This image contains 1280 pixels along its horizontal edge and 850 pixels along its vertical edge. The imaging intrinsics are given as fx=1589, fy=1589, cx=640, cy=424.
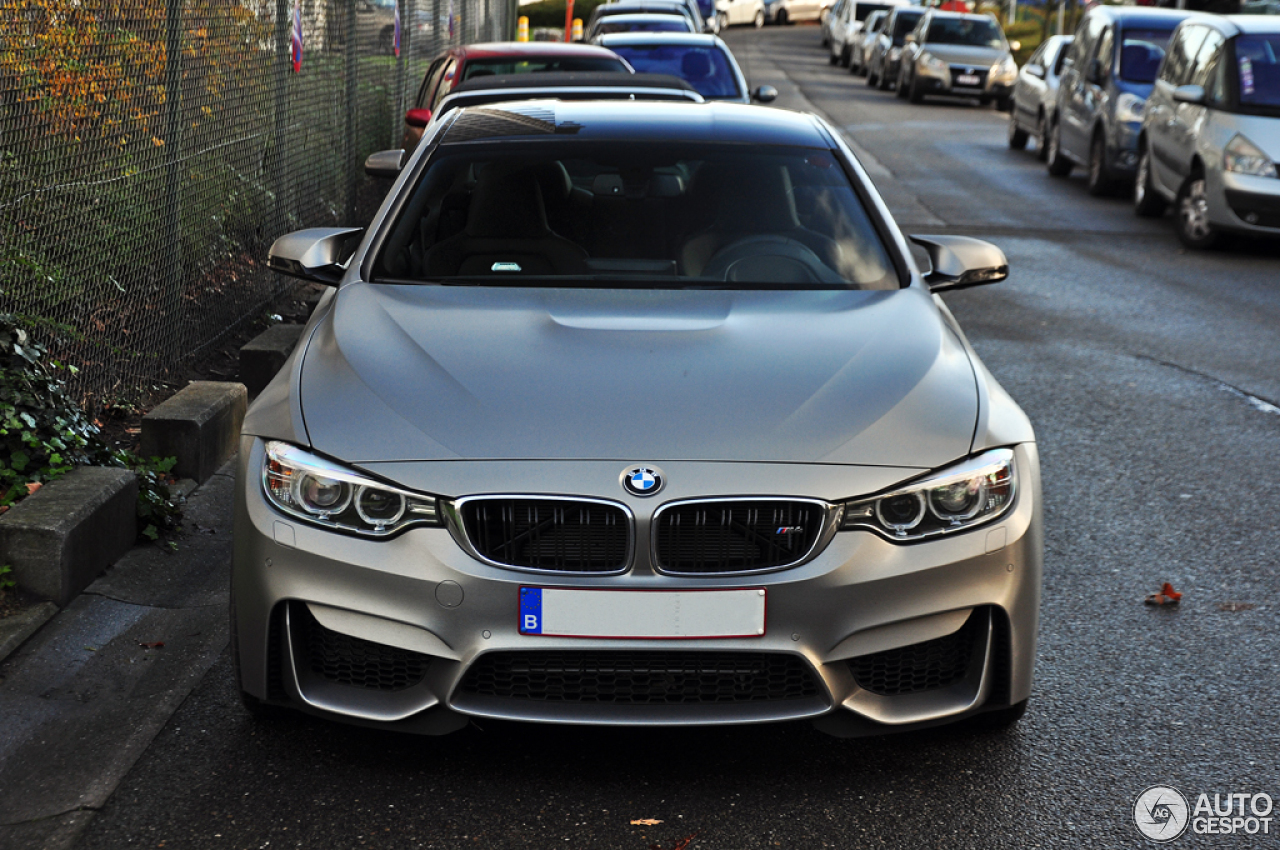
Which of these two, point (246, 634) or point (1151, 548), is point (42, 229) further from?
point (1151, 548)

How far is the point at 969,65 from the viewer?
1183 inches

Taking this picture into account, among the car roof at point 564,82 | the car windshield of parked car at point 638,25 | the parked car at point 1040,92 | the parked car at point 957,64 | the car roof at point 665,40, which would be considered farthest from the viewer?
the parked car at point 957,64

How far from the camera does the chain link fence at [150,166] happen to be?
5781 millimetres

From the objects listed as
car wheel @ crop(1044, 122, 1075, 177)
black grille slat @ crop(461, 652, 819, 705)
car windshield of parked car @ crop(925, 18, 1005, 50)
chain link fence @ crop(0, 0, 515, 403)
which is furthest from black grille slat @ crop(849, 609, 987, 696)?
car windshield of parked car @ crop(925, 18, 1005, 50)

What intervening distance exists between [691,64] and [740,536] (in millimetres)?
11986

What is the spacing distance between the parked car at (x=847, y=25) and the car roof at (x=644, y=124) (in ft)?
114

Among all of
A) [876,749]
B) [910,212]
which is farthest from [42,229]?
[910,212]

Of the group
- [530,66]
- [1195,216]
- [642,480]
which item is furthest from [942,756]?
[1195,216]

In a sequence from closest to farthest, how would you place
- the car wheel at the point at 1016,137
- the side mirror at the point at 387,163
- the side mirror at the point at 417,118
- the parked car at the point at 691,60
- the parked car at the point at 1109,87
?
the side mirror at the point at 387,163 → the side mirror at the point at 417,118 → the parked car at the point at 691,60 → the parked car at the point at 1109,87 → the car wheel at the point at 1016,137

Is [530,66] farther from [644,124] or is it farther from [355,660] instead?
[355,660]

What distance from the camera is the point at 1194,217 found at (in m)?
13.6

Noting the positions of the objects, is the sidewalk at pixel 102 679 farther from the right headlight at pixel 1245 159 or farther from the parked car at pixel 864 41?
the parked car at pixel 864 41

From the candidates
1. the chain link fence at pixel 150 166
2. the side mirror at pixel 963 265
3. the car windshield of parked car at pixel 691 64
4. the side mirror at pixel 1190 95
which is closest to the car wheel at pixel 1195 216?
the side mirror at pixel 1190 95

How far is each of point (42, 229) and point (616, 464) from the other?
340cm
